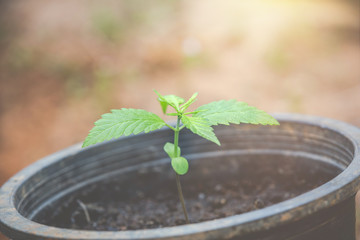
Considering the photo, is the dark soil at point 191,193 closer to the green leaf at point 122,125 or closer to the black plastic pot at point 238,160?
the black plastic pot at point 238,160

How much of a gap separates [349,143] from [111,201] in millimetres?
904

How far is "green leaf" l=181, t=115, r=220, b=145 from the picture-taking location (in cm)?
99

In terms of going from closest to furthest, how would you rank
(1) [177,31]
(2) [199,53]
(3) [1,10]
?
(2) [199,53], (1) [177,31], (3) [1,10]

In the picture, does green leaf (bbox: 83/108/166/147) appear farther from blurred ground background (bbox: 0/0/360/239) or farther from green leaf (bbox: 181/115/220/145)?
blurred ground background (bbox: 0/0/360/239)

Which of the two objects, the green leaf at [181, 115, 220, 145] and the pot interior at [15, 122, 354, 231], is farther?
the pot interior at [15, 122, 354, 231]

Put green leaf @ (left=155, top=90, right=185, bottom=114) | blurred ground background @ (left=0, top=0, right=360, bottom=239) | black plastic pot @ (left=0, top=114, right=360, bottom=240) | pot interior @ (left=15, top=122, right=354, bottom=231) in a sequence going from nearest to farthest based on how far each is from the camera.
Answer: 1. black plastic pot @ (left=0, top=114, right=360, bottom=240)
2. green leaf @ (left=155, top=90, right=185, bottom=114)
3. pot interior @ (left=15, top=122, right=354, bottom=231)
4. blurred ground background @ (left=0, top=0, right=360, bottom=239)

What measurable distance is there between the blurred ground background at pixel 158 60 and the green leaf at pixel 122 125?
9.26ft

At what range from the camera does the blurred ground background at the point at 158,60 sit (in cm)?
424

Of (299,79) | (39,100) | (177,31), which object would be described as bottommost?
(299,79)

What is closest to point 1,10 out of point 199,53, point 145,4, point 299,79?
point 145,4

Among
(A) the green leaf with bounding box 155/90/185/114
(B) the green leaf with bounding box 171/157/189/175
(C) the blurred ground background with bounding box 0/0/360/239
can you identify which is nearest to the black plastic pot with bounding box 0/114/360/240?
(B) the green leaf with bounding box 171/157/189/175

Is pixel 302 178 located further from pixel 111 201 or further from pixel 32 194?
pixel 32 194

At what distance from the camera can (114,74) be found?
4.79 meters

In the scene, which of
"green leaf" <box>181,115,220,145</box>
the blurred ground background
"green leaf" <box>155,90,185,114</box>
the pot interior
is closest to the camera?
"green leaf" <box>181,115,220,145</box>
